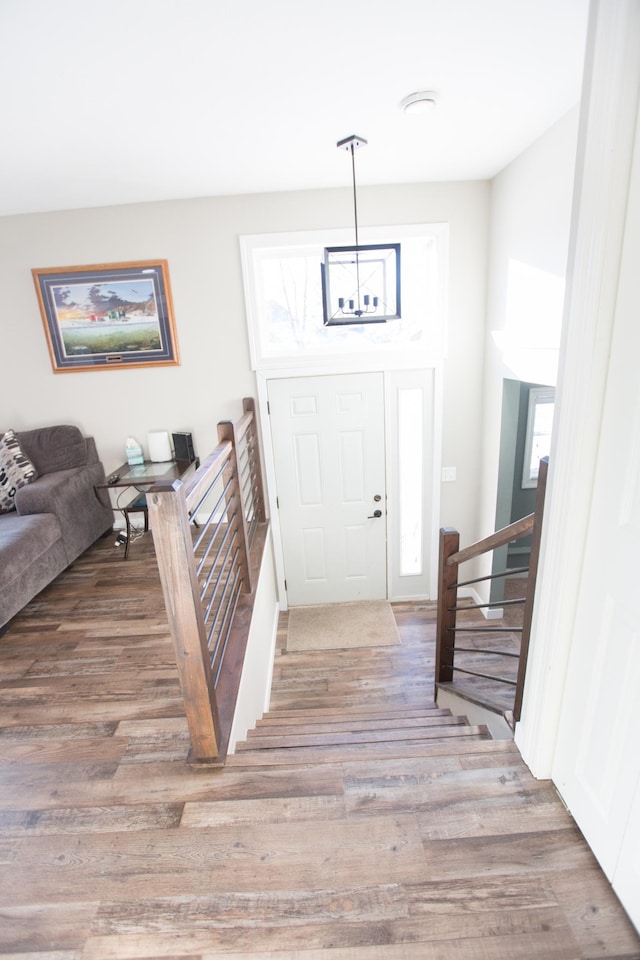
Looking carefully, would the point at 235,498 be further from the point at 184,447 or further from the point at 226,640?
the point at 184,447

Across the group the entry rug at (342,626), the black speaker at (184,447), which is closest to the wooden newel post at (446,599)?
the entry rug at (342,626)

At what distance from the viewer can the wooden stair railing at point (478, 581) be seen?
1.36 m

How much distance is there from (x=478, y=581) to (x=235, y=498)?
133cm

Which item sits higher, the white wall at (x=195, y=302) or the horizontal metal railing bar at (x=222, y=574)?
the white wall at (x=195, y=302)

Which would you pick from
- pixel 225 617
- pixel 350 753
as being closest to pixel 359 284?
pixel 225 617

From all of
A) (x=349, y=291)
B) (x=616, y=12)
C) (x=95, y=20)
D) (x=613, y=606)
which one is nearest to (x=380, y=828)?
(x=613, y=606)

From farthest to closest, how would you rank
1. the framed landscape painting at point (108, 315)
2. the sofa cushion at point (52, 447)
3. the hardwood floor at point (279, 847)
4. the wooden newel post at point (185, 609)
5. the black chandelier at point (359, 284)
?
1. the sofa cushion at point (52, 447)
2. the framed landscape painting at point (108, 315)
3. the black chandelier at point (359, 284)
4. the wooden newel post at point (185, 609)
5. the hardwood floor at point (279, 847)

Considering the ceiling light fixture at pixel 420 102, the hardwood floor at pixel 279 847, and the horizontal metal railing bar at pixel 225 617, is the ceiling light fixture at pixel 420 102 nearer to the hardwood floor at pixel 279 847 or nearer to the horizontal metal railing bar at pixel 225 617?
the horizontal metal railing bar at pixel 225 617

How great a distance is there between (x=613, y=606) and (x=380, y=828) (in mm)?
920

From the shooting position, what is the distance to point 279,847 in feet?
3.90

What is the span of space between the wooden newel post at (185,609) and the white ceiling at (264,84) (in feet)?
5.17

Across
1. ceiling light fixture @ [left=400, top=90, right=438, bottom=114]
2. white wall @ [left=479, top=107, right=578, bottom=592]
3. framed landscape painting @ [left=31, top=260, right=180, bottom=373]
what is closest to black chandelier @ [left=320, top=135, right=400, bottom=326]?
ceiling light fixture @ [left=400, top=90, right=438, bottom=114]

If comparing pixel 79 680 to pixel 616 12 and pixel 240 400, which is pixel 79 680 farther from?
pixel 616 12

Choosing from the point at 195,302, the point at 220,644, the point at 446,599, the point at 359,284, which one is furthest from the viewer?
the point at 195,302
